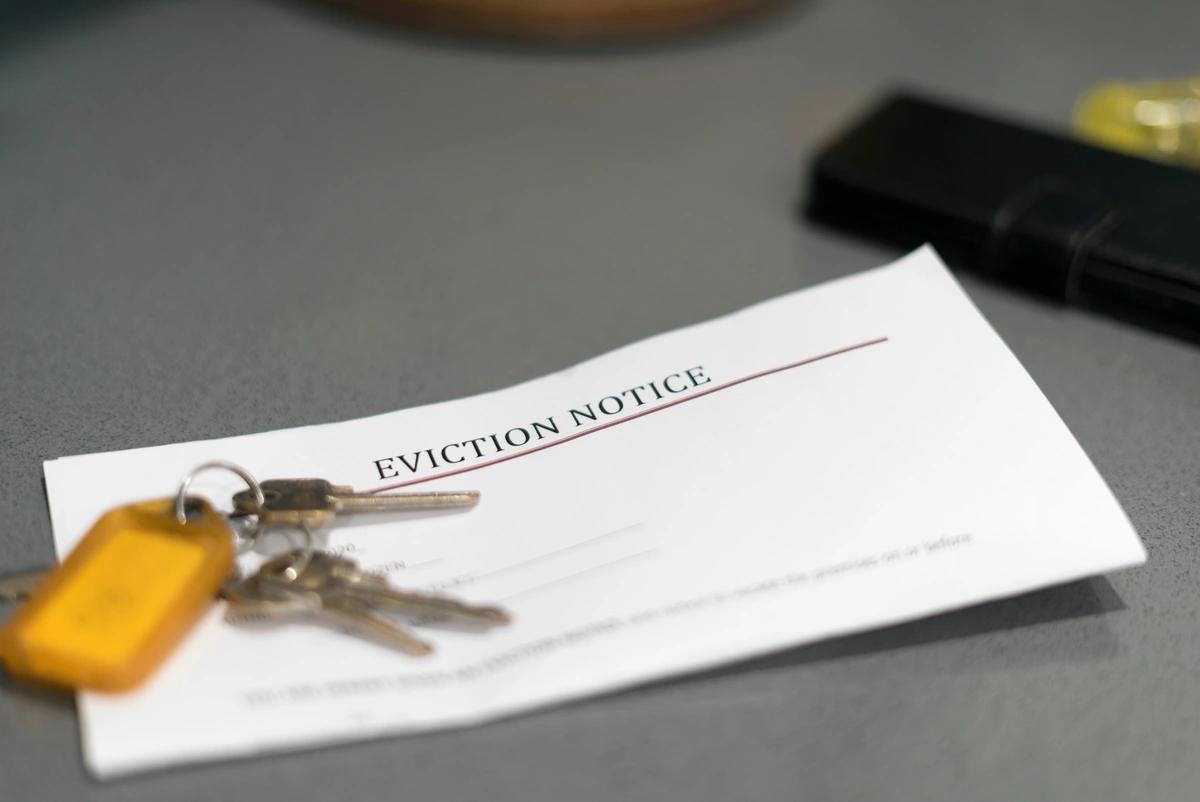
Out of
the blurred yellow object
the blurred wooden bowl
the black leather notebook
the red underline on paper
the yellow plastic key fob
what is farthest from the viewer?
the blurred wooden bowl

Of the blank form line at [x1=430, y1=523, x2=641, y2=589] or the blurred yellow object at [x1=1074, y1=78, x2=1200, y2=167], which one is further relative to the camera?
the blurred yellow object at [x1=1074, y1=78, x2=1200, y2=167]

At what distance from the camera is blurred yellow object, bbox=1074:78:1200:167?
2.54 feet

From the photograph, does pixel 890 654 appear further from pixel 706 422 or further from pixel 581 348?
pixel 581 348

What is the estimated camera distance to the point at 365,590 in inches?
18.1

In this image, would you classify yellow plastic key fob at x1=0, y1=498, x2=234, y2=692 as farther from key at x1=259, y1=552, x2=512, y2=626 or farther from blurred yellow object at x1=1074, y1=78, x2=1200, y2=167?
blurred yellow object at x1=1074, y1=78, x2=1200, y2=167

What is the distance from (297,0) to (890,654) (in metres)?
0.71

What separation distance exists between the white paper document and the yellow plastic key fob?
1 centimetres

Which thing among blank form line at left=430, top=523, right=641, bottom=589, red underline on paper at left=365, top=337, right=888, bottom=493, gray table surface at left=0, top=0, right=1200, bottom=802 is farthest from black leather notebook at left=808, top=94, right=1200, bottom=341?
blank form line at left=430, top=523, right=641, bottom=589

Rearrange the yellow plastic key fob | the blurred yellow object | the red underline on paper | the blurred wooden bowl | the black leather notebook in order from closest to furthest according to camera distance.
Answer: the yellow plastic key fob < the red underline on paper < the black leather notebook < the blurred yellow object < the blurred wooden bowl

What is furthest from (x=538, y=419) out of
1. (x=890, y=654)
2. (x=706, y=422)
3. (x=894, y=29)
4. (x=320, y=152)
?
(x=894, y=29)

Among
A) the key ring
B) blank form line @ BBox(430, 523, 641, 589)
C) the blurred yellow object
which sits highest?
the blurred yellow object

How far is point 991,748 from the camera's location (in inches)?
17.5

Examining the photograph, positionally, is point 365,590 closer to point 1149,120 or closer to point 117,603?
point 117,603

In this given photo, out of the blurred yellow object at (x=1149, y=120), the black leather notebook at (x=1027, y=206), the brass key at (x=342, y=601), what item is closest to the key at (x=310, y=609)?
the brass key at (x=342, y=601)
